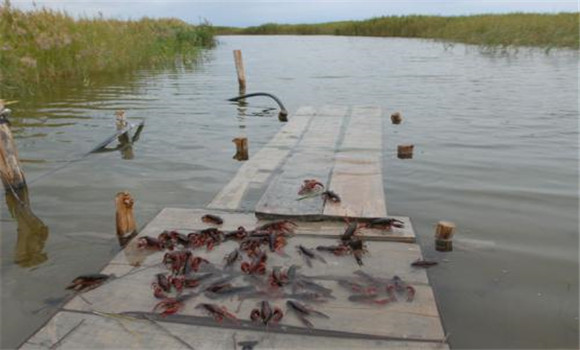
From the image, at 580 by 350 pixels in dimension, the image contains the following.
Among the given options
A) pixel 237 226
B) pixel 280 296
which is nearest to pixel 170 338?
pixel 280 296

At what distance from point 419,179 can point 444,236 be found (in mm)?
2827

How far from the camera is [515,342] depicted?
4273 mm

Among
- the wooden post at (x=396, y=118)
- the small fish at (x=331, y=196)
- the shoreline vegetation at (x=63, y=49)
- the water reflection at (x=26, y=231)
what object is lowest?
the water reflection at (x=26, y=231)

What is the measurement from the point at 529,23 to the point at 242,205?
131 ft

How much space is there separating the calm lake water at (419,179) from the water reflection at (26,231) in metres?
0.03

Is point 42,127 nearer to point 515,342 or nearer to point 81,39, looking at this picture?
point 81,39

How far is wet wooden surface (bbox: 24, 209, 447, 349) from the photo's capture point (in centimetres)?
385

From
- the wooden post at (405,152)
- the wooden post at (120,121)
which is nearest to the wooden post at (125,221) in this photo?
the wooden post at (120,121)

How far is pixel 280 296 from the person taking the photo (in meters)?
4.45

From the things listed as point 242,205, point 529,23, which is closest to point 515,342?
point 242,205

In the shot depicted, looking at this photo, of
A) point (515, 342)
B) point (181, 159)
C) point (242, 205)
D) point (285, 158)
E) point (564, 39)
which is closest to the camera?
point (515, 342)

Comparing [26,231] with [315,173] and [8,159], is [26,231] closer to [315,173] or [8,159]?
[8,159]

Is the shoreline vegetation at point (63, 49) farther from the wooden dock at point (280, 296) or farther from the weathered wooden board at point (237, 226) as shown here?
the wooden dock at point (280, 296)

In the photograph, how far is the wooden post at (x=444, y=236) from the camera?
5.71 m
